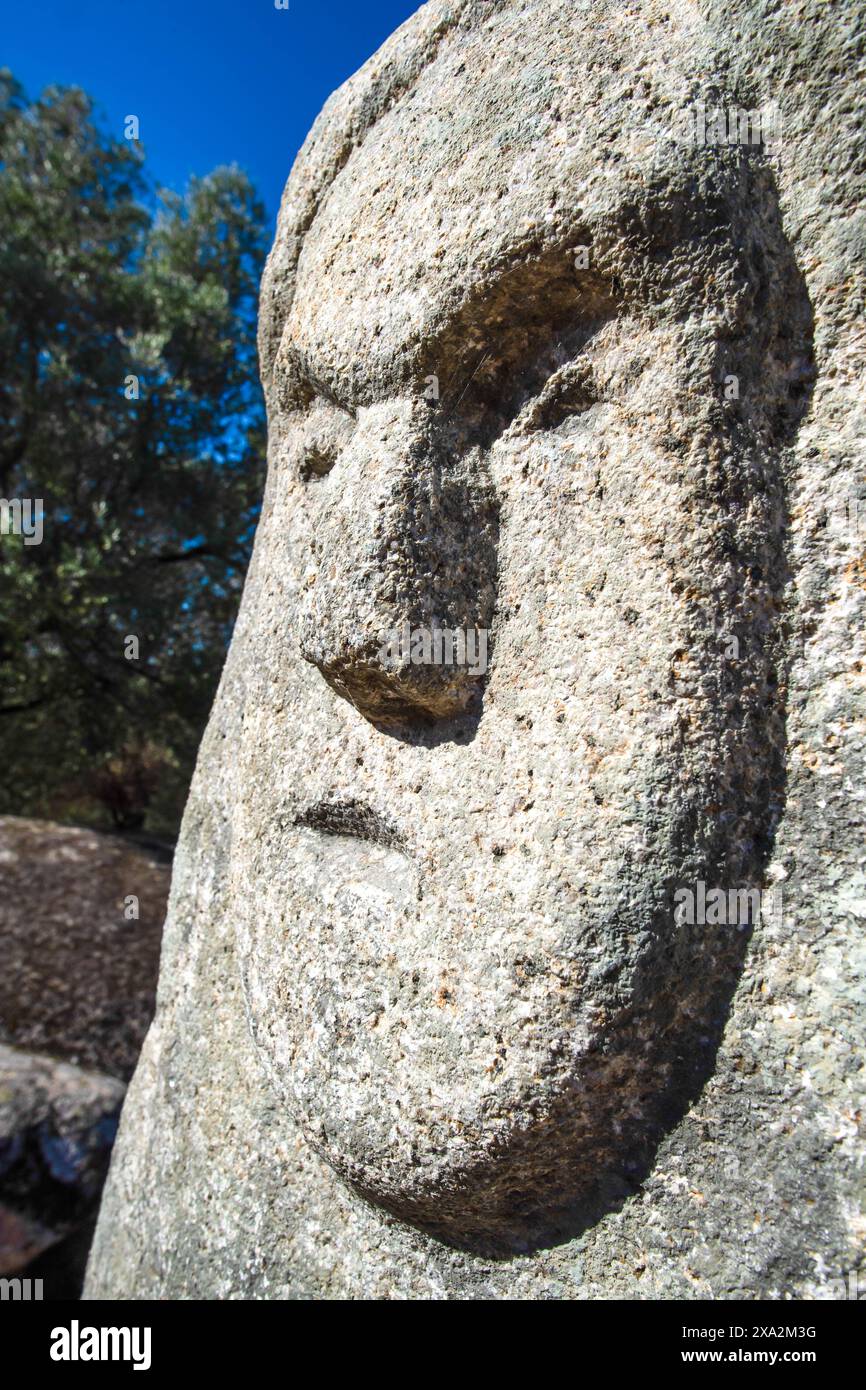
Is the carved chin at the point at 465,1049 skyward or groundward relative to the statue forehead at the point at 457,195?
groundward

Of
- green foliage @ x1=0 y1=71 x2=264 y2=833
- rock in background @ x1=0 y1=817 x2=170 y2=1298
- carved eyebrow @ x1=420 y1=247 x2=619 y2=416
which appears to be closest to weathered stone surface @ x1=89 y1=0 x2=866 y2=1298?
carved eyebrow @ x1=420 y1=247 x2=619 y2=416

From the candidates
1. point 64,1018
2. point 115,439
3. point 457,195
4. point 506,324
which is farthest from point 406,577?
point 115,439

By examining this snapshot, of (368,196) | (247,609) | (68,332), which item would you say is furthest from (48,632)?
(368,196)

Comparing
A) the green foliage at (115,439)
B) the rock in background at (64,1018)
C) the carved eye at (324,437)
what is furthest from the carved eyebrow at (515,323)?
the green foliage at (115,439)

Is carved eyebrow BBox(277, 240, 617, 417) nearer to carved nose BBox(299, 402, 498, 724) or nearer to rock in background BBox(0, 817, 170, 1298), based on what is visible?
carved nose BBox(299, 402, 498, 724)

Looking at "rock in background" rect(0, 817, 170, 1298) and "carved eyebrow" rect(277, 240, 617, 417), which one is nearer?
"carved eyebrow" rect(277, 240, 617, 417)

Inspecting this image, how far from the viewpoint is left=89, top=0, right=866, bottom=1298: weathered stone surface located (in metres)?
Result: 1.04

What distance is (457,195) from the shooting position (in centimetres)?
131

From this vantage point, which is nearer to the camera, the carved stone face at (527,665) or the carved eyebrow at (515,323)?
the carved stone face at (527,665)

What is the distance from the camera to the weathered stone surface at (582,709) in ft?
3.41

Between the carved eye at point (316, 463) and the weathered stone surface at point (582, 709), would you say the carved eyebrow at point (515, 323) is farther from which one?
the carved eye at point (316, 463)

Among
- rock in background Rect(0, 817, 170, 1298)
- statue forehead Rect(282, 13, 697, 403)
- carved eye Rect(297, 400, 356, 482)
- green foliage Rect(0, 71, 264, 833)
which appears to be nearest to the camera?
statue forehead Rect(282, 13, 697, 403)

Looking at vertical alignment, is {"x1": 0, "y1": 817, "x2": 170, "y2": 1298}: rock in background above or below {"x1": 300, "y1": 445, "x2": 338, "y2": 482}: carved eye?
below

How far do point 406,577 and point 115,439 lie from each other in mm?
5914
